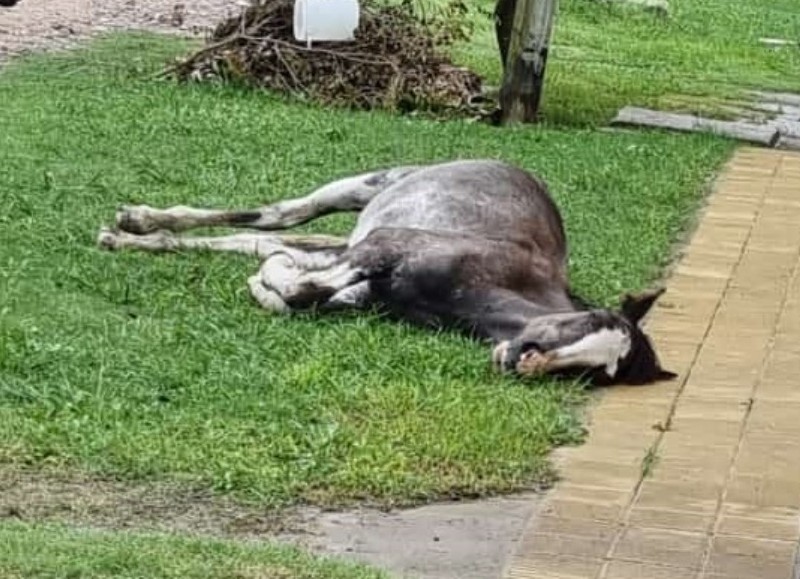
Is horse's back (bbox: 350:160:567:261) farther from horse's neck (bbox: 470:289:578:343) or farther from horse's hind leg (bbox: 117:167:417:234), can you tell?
horse's neck (bbox: 470:289:578:343)

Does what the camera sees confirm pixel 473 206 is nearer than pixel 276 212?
Yes

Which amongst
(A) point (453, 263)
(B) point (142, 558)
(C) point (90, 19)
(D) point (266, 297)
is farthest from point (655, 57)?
(B) point (142, 558)

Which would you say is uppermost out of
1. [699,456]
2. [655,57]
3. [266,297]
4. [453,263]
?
[453,263]

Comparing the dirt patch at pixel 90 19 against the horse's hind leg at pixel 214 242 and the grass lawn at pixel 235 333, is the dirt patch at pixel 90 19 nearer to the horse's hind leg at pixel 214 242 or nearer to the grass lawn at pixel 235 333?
the grass lawn at pixel 235 333

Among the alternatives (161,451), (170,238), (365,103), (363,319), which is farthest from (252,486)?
(365,103)

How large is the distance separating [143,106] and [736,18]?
37.3 feet

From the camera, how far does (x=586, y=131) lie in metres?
12.6

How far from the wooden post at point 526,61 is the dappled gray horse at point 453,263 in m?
4.60

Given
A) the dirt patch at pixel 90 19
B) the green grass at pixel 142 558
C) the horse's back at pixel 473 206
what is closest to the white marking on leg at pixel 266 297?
the horse's back at pixel 473 206

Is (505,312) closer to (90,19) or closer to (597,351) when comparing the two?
(597,351)

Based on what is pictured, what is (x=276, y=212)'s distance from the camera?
8.43 m

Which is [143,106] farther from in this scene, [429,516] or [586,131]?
[429,516]

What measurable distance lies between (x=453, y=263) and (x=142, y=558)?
8.31ft

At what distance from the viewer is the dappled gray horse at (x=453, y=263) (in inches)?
254
